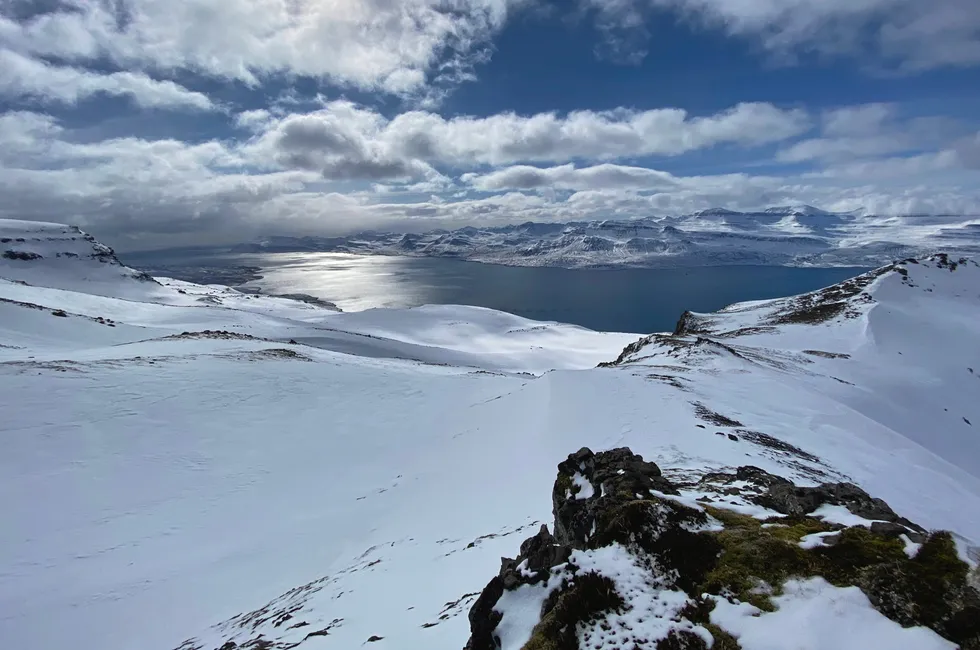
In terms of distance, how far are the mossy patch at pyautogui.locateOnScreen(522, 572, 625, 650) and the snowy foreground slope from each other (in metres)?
1.52

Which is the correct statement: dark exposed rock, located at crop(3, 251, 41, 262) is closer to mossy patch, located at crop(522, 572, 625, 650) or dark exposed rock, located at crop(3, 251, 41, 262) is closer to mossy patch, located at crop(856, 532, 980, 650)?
mossy patch, located at crop(522, 572, 625, 650)

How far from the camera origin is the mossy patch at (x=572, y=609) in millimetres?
5684

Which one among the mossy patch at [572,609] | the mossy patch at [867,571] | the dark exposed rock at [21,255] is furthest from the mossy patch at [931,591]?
the dark exposed rock at [21,255]

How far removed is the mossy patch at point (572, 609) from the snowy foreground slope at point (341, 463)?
152cm

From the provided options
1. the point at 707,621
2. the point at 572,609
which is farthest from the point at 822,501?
the point at 572,609

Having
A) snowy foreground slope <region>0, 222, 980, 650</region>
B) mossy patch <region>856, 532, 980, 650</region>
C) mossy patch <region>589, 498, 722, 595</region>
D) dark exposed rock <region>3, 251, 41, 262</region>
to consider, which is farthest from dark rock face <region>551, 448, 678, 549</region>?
dark exposed rock <region>3, 251, 41, 262</region>

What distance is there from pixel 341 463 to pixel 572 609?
17.4 m

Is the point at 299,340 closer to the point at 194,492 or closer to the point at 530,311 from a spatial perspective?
the point at 194,492

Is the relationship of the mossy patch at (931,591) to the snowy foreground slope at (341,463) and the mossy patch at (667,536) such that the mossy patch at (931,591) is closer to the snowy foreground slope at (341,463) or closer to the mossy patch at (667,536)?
the snowy foreground slope at (341,463)

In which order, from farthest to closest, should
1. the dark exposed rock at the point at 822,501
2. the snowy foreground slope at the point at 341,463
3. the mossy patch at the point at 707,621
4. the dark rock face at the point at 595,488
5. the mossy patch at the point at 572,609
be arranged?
the snowy foreground slope at the point at 341,463
the dark exposed rock at the point at 822,501
the dark rock face at the point at 595,488
the mossy patch at the point at 572,609
the mossy patch at the point at 707,621

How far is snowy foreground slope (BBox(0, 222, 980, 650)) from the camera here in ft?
37.6

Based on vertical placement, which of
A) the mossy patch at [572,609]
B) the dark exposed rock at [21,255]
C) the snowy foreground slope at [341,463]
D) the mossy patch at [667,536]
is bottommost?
the snowy foreground slope at [341,463]

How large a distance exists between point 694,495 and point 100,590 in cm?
1550

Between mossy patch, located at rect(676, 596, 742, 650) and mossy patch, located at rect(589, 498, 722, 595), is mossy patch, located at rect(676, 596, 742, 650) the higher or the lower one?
the lower one
